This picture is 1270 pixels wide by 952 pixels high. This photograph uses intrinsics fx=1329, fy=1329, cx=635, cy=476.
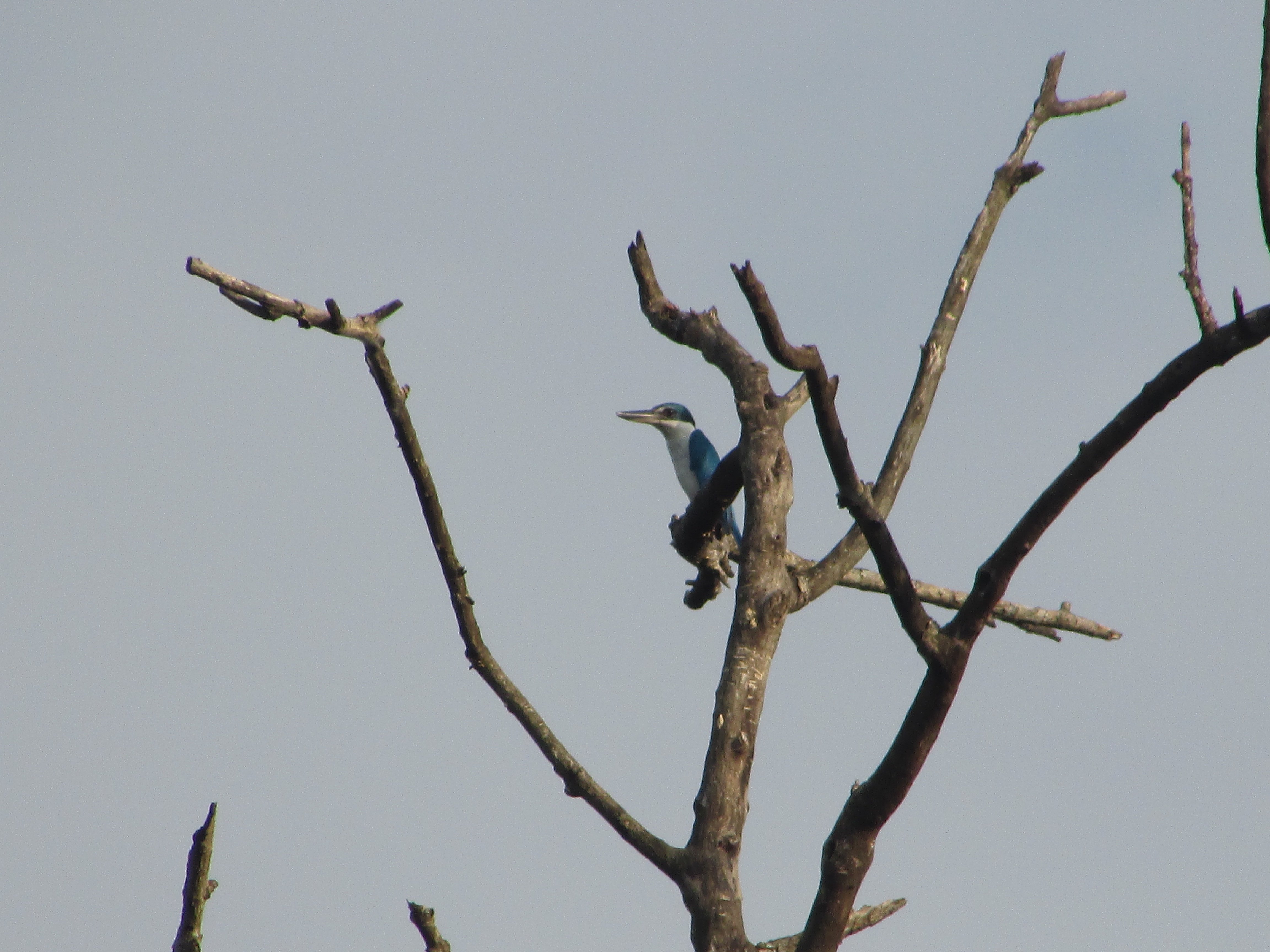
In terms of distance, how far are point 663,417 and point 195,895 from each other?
405 inches

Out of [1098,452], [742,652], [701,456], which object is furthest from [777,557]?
[701,456]

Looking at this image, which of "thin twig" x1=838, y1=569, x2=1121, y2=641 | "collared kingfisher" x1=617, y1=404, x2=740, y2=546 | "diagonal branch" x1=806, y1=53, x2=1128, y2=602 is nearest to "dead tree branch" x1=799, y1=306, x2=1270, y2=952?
"diagonal branch" x1=806, y1=53, x2=1128, y2=602

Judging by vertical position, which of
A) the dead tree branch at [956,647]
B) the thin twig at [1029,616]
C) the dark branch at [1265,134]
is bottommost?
the dead tree branch at [956,647]

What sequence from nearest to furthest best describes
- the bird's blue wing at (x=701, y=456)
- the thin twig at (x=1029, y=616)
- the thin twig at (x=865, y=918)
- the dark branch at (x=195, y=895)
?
the dark branch at (x=195, y=895)
the thin twig at (x=865, y=918)
the thin twig at (x=1029, y=616)
the bird's blue wing at (x=701, y=456)

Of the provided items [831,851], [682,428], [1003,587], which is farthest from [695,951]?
[682,428]

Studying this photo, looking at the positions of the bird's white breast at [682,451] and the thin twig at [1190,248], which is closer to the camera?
the thin twig at [1190,248]

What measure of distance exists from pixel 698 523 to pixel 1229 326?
8.36ft

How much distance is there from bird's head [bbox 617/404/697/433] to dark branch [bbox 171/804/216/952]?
1020cm

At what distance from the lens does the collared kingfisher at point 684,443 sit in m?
11.7

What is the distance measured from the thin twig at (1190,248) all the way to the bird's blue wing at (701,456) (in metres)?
8.07

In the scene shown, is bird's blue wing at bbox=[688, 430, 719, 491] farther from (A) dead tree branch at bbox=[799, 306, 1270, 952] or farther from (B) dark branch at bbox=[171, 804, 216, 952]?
(B) dark branch at bbox=[171, 804, 216, 952]

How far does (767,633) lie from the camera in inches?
170

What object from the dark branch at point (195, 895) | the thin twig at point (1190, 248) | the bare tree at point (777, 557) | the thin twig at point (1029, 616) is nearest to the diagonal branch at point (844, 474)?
the bare tree at point (777, 557)

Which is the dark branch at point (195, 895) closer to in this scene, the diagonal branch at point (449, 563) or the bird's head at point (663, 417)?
the diagonal branch at point (449, 563)
